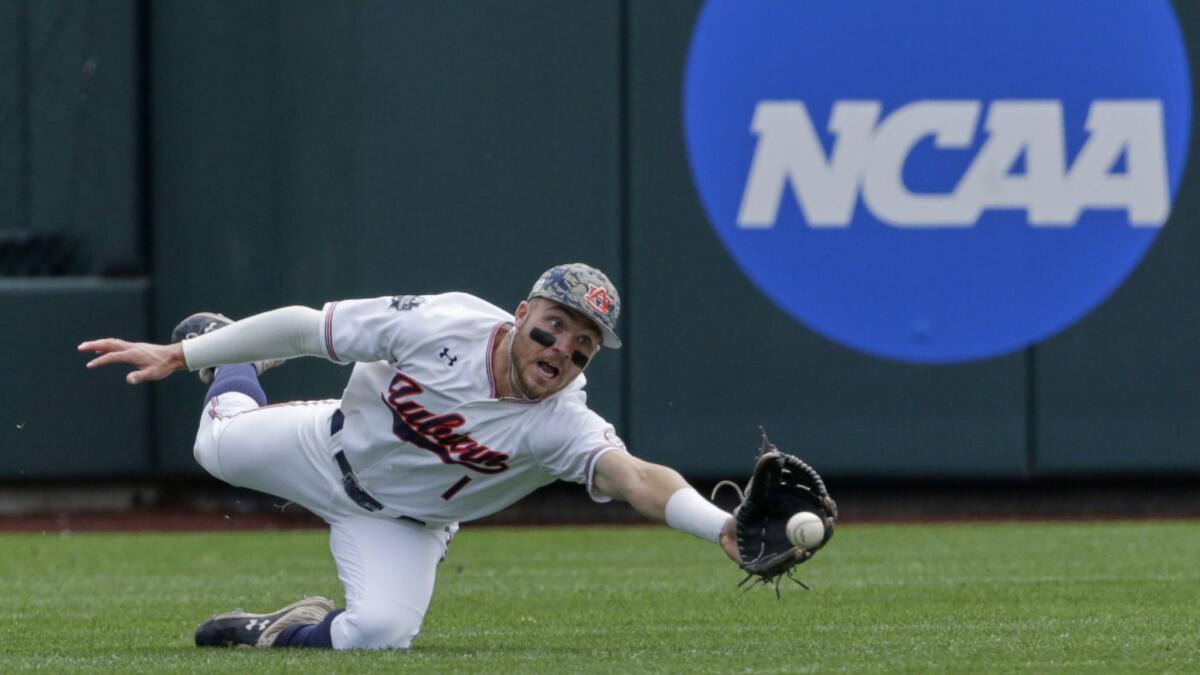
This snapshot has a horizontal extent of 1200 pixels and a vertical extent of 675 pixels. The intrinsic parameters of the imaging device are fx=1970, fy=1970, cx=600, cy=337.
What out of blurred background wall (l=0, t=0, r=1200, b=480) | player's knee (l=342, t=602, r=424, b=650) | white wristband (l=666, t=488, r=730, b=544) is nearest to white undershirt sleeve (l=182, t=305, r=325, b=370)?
player's knee (l=342, t=602, r=424, b=650)

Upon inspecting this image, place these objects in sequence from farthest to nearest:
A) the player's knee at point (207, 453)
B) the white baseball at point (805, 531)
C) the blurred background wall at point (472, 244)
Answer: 1. the blurred background wall at point (472, 244)
2. the player's knee at point (207, 453)
3. the white baseball at point (805, 531)

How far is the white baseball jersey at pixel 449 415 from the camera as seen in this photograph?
230 inches

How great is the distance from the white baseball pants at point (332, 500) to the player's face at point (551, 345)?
2.74 ft

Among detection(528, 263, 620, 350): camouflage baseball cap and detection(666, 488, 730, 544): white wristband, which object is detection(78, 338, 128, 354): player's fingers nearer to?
detection(528, 263, 620, 350): camouflage baseball cap

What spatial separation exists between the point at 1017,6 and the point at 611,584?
16.1ft

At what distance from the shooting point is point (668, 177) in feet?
37.9

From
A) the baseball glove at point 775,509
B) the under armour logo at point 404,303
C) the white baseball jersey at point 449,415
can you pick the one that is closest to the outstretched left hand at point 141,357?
the white baseball jersey at point 449,415

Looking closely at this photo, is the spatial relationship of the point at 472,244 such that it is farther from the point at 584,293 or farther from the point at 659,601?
the point at 584,293

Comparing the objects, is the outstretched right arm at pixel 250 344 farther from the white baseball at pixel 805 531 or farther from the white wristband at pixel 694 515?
the white baseball at pixel 805 531

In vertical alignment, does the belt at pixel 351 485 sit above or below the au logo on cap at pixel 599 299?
below

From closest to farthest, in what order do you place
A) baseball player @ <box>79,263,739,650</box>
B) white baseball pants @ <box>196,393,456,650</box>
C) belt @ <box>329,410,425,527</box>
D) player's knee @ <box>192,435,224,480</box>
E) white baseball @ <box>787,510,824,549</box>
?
white baseball @ <box>787,510,824,549</box>, baseball player @ <box>79,263,739,650</box>, white baseball pants @ <box>196,393,456,650</box>, belt @ <box>329,410,425,527</box>, player's knee @ <box>192,435,224,480</box>

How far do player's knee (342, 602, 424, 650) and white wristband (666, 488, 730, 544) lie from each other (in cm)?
105

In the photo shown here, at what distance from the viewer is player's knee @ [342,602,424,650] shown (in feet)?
19.7

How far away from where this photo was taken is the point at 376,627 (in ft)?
19.7
